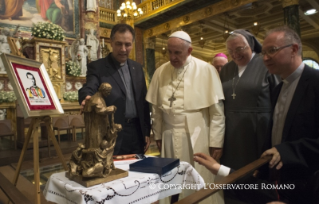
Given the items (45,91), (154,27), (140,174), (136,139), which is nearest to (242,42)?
(136,139)

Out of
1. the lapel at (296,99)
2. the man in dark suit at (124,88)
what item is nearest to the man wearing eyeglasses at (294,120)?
the lapel at (296,99)

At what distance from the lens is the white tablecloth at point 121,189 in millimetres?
1089

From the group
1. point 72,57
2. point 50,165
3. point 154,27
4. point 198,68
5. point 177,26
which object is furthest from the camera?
point 154,27

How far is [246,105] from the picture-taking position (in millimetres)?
2273

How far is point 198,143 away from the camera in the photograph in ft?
7.77

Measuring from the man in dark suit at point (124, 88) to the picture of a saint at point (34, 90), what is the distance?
61 cm

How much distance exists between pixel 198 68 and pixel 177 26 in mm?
9050

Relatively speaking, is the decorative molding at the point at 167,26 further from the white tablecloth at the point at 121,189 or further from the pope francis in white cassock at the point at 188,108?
the white tablecloth at the point at 121,189

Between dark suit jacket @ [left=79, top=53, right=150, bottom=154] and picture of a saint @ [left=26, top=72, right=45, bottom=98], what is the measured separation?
598 millimetres

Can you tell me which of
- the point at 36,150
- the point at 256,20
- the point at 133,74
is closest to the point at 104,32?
the point at 256,20

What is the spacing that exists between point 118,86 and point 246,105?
1.24 meters

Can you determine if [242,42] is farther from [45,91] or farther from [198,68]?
[45,91]

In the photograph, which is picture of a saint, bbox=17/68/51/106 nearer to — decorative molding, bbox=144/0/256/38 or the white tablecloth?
the white tablecloth

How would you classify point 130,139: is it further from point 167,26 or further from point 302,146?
point 167,26
